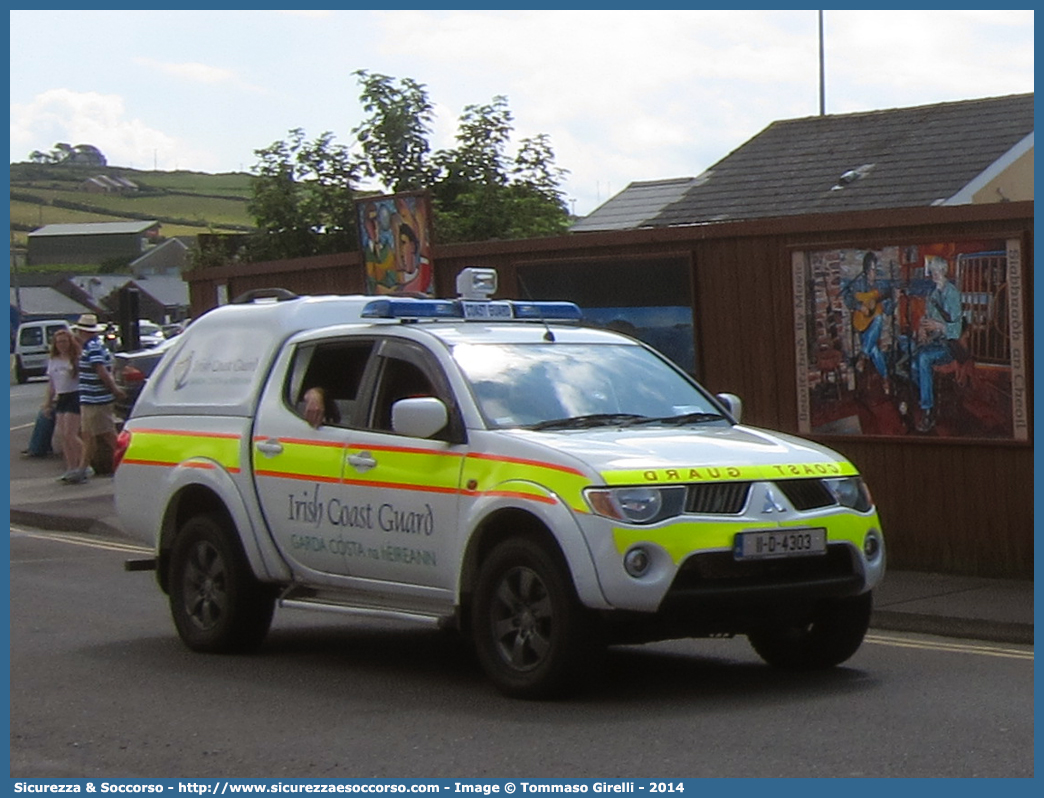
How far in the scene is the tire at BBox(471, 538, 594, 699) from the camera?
805 cm

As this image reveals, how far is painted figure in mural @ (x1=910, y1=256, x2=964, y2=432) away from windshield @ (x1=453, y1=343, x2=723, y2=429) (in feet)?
11.7

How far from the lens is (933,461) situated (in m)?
13.1

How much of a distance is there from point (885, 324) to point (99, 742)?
288 inches

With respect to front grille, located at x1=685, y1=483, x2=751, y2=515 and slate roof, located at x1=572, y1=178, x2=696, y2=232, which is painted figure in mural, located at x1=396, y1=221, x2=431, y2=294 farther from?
slate roof, located at x1=572, y1=178, x2=696, y2=232

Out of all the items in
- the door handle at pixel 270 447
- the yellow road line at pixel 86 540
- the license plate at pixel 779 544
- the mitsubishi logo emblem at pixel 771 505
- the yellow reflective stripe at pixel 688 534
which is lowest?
the yellow road line at pixel 86 540

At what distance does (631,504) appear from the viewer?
26.3 ft

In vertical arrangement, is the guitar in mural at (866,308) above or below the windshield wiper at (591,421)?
above

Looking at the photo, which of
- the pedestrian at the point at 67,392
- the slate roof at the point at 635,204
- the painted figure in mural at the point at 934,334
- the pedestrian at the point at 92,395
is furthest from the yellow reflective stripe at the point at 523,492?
the slate roof at the point at 635,204

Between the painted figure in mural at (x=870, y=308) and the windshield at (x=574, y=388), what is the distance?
148 inches

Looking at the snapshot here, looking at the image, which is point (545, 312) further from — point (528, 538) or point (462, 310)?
point (528, 538)

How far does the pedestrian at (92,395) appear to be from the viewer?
20.3 metres

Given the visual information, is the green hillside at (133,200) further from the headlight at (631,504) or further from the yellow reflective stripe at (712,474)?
the headlight at (631,504)

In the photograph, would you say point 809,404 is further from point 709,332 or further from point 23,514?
point 23,514

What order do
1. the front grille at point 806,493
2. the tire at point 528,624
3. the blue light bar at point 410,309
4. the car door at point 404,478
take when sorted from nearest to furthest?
1. the tire at point 528,624
2. the front grille at point 806,493
3. the car door at point 404,478
4. the blue light bar at point 410,309
